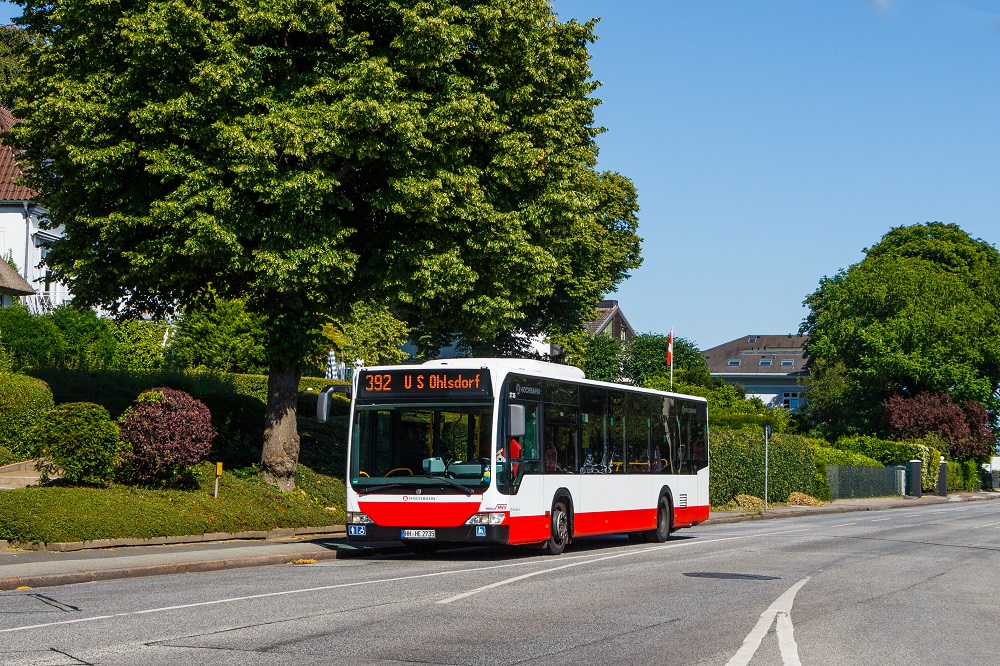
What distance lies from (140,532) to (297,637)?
10.4 m

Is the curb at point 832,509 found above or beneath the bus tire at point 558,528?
beneath

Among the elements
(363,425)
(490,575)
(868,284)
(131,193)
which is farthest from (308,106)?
(868,284)

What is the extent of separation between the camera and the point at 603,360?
69.8 meters

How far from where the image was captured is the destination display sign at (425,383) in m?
18.8

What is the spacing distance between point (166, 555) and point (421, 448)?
13.7 feet

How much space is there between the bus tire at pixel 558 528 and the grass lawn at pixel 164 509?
19.2 ft

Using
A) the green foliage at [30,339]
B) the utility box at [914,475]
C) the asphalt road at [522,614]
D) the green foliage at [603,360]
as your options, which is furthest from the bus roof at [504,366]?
the utility box at [914,475]

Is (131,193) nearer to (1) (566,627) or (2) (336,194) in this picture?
(2) (336,194)

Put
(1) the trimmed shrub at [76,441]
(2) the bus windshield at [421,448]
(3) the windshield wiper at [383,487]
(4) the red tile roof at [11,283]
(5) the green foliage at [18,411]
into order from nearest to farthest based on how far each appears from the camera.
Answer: (2) the bus windshield at [421,448]
(3) the windshield wiper at [383,487]
(1) the trimmed shrub at [76,441]
(5) the green foliage at [18,411]
(4) the red tile roof at [11,283]

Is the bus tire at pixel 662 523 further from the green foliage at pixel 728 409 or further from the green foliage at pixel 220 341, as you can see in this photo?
the green foliage at pixel 728 409

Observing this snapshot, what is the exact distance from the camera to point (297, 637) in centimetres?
968

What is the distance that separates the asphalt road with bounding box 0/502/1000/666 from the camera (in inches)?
360

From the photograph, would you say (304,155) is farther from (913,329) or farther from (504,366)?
(913,329)

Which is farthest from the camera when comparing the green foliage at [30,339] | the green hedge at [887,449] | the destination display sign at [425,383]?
the green hedge at [887,449]
